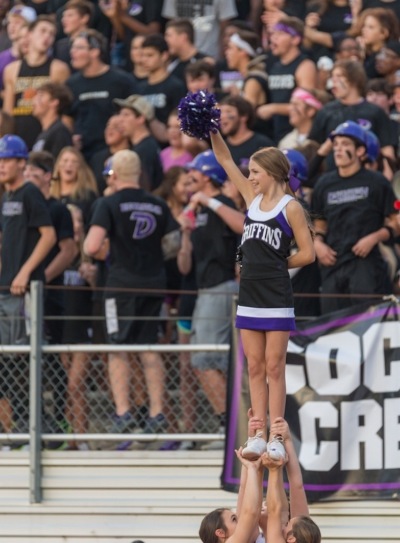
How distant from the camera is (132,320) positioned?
955cm

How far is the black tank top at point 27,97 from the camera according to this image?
42.2 feet

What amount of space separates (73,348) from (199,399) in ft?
2.87

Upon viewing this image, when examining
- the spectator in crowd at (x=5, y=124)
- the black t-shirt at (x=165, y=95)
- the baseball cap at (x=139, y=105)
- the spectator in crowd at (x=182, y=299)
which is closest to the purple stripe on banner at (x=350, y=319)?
the spectator in crowd at (x=182, y=299)

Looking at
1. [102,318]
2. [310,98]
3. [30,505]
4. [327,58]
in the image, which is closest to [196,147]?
[310,98]

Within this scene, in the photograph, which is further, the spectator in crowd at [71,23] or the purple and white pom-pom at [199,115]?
the spectator in crowd at [71,23]

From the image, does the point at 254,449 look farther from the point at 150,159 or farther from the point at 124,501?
the point at 150,159

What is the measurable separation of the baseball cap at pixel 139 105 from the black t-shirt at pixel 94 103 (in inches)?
16.7

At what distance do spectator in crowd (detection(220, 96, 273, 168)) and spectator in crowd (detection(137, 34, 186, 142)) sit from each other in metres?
1.74

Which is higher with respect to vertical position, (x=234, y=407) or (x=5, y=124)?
(x=5, y=124)

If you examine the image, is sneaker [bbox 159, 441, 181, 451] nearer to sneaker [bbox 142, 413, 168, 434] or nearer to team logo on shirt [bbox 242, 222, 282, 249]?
sneaker [bbox 142, 413, 168, 434]

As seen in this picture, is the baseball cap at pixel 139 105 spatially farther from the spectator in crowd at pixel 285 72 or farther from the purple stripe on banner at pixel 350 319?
the purple stripe on banner at pixel 350 319

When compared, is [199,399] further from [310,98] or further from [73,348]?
[310,98]

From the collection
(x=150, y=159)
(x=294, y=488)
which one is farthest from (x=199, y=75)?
(x=294, y=488)

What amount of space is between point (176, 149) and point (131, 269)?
2519 mm
